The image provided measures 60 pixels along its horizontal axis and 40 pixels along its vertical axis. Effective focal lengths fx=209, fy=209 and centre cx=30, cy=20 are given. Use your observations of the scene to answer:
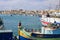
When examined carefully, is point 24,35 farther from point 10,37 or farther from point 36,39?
point 10,37

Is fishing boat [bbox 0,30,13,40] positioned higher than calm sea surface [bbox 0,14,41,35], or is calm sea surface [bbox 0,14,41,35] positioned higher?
fishing boat [bbox 0,30,13,40]

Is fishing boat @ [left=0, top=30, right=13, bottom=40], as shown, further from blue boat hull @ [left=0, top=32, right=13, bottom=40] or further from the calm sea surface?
the calm sea surface

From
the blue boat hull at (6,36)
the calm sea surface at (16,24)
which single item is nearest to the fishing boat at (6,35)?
the blue boat hull at (6,36)

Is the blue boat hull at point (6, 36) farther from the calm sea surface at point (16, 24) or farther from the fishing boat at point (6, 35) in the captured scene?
the calm sea surface at point (16, 24)

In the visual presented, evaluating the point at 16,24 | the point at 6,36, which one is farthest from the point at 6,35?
the point at 16,24

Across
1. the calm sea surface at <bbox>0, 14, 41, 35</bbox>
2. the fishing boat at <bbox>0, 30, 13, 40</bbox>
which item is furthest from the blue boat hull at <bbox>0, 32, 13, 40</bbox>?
the calm sea surface at <bbox>0, 14, 41, 35</bbox>

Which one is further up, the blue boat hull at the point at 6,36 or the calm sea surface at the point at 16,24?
the blue boat hull at the point at 6,36

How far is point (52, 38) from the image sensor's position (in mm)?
13055

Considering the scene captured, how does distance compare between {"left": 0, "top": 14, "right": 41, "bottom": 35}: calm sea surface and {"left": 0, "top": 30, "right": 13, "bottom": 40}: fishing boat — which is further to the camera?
{"left": 0, "top": 14, "right": 41, "bottom": 35}: calm sea surface

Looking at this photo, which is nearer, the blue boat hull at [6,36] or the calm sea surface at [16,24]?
the blue boat hull at [6,36]

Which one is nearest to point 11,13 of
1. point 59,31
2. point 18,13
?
point 18,13

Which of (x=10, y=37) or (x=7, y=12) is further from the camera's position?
(x=7, y=12)

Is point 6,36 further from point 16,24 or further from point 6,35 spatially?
point 16,24

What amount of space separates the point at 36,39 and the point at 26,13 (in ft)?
448
